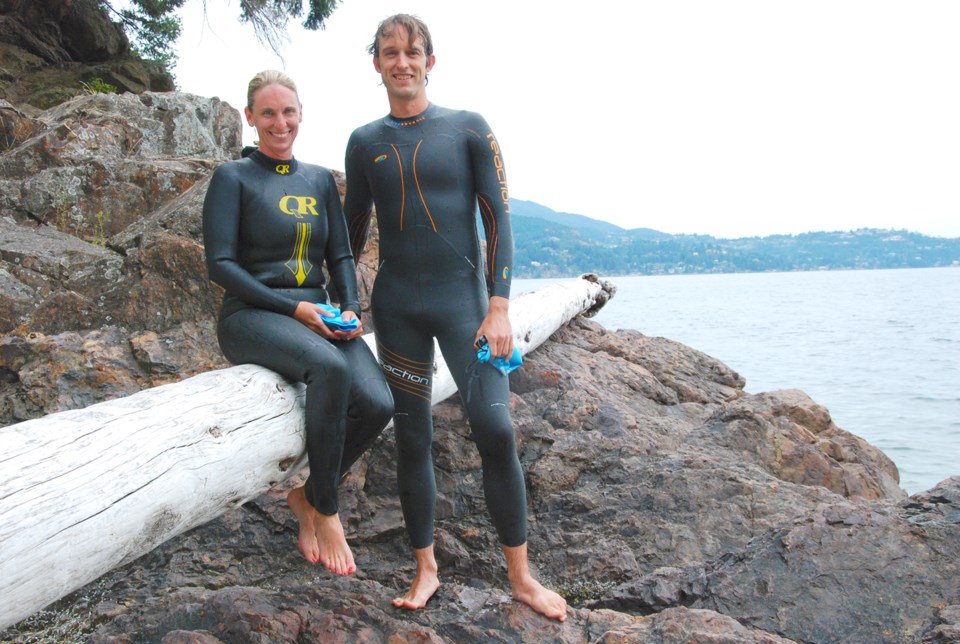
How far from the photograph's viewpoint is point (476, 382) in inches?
122

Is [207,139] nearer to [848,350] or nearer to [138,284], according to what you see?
[138,284]

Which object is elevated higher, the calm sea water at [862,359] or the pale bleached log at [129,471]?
the pale bleached log at [129,471]

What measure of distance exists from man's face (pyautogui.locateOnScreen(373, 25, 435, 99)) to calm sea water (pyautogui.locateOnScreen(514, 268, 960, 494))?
165 inches

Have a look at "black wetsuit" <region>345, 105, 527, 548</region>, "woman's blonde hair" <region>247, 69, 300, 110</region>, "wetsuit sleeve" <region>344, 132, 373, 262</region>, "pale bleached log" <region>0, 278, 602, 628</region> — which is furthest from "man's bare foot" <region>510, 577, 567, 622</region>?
"woman's blonde hair" <region>247, 69, 300, 110</region>

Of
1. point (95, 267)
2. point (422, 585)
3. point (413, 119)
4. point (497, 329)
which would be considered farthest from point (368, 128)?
point (95, 267)

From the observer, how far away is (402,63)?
122 inches

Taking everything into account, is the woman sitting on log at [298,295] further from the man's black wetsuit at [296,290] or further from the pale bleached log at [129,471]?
the pale bleached log at [129,471]

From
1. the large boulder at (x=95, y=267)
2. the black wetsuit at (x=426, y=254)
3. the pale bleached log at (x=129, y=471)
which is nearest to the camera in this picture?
the pale bleached log at (x=129, y=471)

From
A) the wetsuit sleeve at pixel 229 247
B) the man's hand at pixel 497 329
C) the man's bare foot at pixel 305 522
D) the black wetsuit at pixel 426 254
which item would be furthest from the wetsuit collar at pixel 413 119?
the man's bare foot at pixel 305 522

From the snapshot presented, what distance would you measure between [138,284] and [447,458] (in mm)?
2259

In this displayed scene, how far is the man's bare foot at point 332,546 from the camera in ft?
10.3

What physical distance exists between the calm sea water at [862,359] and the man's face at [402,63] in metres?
4.19

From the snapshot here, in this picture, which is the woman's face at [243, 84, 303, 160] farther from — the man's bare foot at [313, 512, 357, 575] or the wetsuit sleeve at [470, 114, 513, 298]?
the man's bare foot at [313, 512, 357, 575]

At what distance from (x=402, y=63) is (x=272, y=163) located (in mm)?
734
